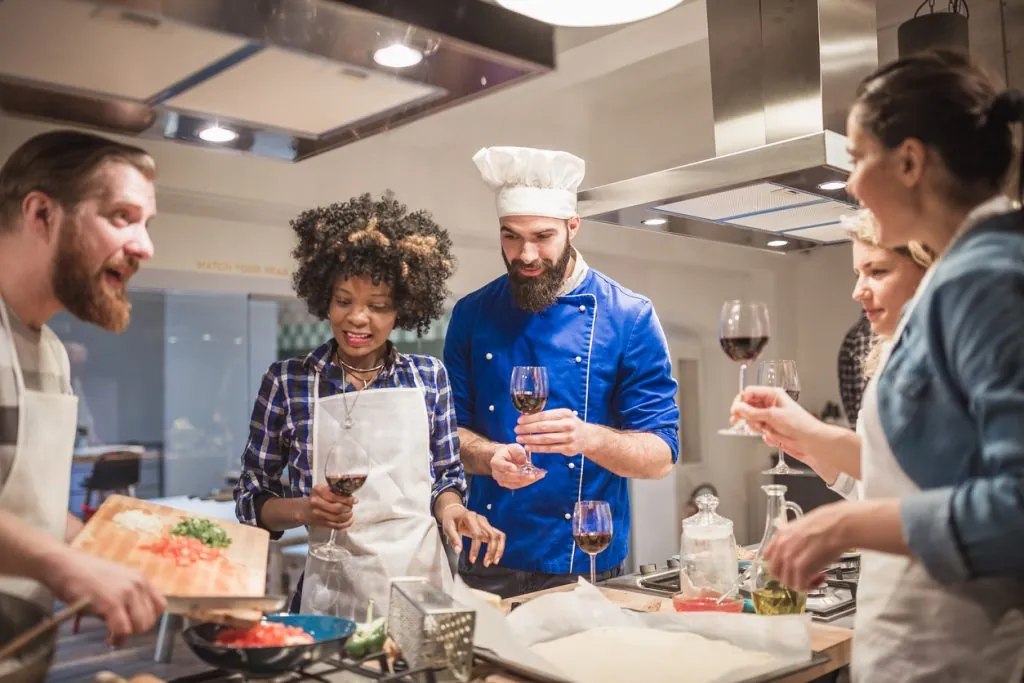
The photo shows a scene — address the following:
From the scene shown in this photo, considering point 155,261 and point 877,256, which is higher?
point 155,261

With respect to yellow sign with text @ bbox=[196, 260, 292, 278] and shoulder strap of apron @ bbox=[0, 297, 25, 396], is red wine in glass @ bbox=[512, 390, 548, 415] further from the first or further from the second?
yellow sign with text @ bbox=[196, 260, 292, 278]

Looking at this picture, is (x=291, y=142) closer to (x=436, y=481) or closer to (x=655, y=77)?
(x=436, y=481)

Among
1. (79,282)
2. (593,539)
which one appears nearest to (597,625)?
(593,539)

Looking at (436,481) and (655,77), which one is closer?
(436,481)

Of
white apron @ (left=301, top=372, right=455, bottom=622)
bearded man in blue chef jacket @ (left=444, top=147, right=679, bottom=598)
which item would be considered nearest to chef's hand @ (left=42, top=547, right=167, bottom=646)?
white apron @ (left=301, top=372, right=455, bottom=622)

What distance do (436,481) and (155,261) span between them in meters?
2.76

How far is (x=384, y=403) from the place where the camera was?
7.11 feet

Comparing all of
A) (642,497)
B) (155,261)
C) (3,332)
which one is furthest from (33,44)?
(642,497)

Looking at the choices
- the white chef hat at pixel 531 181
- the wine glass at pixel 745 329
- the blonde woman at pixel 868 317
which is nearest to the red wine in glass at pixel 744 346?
the wine glass at pixel 745 329

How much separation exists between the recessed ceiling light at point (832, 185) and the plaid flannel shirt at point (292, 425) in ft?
3.65

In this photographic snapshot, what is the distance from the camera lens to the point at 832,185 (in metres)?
2.18

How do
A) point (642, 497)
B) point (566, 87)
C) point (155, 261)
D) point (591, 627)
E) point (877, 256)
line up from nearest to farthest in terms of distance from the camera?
point (591, 627)
point (877, 256)
point (155, 261)
point (566, 87)
point (642, 497)

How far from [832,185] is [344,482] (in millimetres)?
1402

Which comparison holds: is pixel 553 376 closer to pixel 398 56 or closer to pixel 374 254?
pixel 374 254
